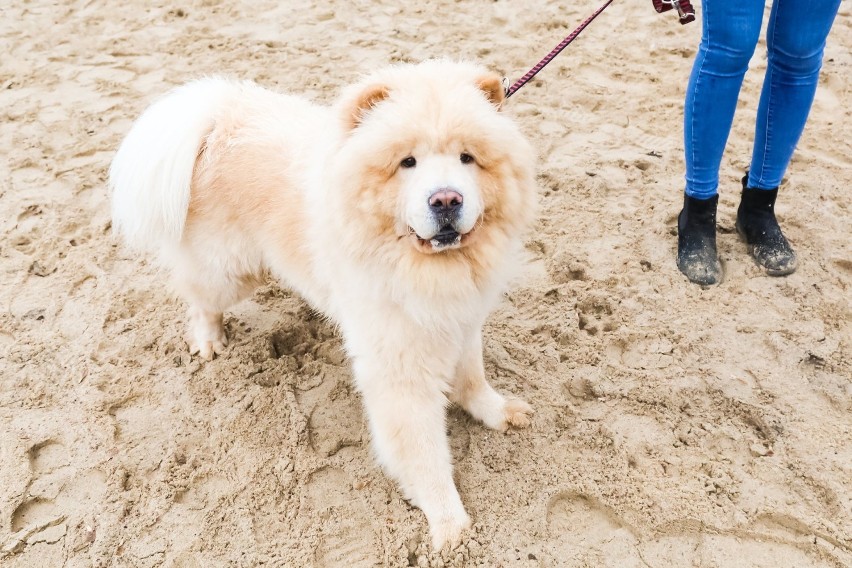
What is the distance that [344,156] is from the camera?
183 cm

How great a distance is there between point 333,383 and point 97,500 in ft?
3.15

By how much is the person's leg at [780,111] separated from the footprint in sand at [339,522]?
7.22 ft

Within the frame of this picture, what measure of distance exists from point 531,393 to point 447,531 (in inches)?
28.4

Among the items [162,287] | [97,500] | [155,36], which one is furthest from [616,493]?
[155,36]

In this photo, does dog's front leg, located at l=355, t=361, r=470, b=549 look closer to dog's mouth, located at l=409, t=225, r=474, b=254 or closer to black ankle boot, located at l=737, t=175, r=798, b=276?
dog's mouth, located at l=409, t=225, r=474, b=254

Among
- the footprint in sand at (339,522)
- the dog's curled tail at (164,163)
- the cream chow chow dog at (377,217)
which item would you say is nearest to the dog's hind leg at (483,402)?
the cream chow chow dog at (377,217)

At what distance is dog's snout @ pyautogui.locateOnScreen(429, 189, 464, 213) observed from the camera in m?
1.65

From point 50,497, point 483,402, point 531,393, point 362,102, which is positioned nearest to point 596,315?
point 531,393

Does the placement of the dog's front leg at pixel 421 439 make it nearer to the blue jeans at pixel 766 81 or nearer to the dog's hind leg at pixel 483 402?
the dog's hind leg at pixel 483 402

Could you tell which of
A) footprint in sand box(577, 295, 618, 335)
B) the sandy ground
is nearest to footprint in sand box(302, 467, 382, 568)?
the sandy ground

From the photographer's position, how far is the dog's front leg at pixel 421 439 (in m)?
2.02

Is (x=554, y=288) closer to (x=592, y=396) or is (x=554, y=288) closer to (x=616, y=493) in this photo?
(x=592, y=396)

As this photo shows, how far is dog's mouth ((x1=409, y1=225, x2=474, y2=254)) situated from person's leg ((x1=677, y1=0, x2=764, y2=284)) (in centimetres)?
149

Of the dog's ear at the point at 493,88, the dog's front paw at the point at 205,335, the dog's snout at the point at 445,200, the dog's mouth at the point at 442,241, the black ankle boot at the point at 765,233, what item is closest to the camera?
the dog's snout at the point at 445,200
